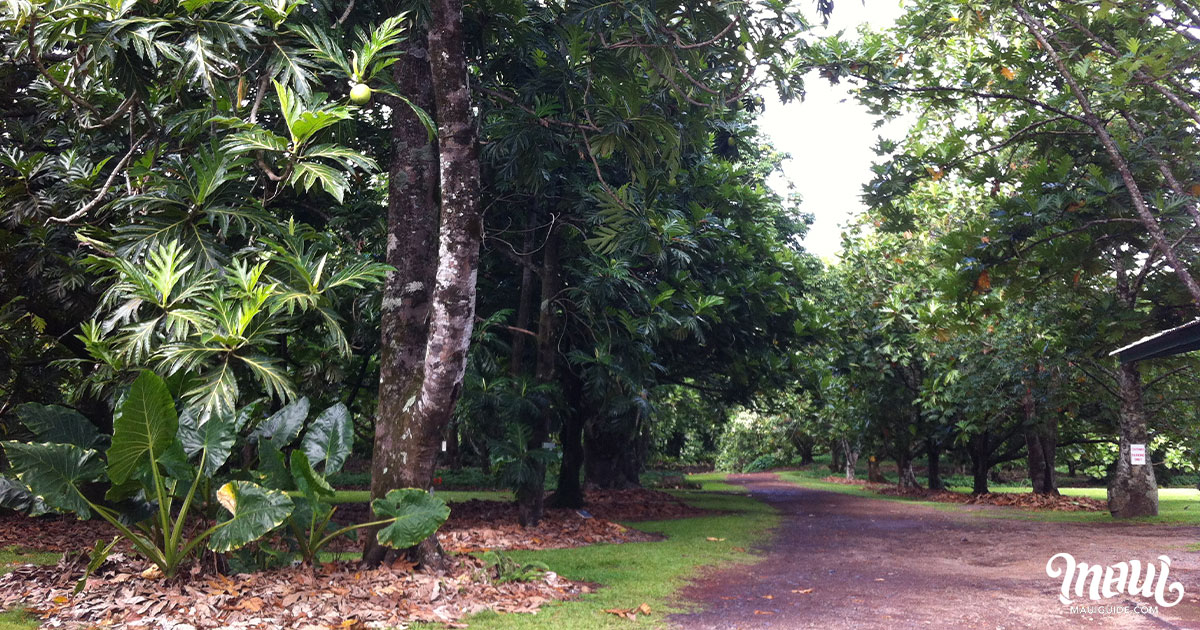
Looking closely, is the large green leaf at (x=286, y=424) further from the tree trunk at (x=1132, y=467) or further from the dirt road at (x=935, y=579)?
the tree trunk at (x=1132, y=467)

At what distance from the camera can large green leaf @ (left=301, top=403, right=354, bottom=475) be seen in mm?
5926

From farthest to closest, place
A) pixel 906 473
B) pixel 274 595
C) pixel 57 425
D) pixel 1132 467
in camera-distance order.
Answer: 1. pixel 906 473
2. pixel 1132 467
3. pixel 57 425
4. pixel 274 595

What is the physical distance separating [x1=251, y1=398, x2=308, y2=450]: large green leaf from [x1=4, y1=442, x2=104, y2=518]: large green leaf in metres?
1.02

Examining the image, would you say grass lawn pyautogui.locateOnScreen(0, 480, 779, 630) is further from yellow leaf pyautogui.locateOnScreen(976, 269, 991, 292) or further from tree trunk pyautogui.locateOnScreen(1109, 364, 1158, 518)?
tree trunk pyautogui.locateOnScreen(1109, 364, 1158, 518)

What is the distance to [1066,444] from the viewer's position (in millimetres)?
19828

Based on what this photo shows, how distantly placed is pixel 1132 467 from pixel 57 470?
15.1 metres

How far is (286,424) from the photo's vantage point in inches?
230

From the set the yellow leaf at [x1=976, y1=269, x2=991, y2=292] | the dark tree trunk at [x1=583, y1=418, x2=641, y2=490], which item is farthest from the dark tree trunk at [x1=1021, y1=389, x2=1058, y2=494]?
the yellow leaf at [x1=976, y1=269, x2=991, y2=292]

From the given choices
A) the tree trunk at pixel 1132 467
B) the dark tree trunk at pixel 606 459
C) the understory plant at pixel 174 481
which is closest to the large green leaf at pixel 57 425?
the understory plant at pixel 174 481

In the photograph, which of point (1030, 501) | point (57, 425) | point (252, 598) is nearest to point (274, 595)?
point (252, 598)

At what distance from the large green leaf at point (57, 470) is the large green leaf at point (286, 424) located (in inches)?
40.3

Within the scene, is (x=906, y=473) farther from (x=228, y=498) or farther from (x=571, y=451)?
(x=228, y=498)

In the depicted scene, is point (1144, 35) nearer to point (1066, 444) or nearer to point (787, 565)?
point (787, 565)

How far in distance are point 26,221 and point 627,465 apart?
16.3 meters
